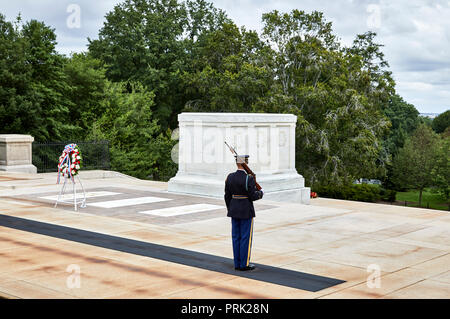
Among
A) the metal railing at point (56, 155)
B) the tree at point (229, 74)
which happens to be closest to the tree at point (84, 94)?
the tree at point (229, 74)

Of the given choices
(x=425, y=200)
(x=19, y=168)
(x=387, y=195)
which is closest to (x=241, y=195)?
(x=19, y=168)

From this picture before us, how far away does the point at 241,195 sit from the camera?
28.2 feet

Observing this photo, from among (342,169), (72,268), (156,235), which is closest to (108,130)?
(342,169)

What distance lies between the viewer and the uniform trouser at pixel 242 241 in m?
8.49

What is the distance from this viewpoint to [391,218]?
1387cm

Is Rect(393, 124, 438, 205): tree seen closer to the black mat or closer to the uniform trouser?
the black mat

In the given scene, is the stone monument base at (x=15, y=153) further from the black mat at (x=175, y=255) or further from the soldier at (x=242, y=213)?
the soldier at (x=242, y=213)

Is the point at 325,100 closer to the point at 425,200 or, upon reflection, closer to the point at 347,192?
the point at 347,192

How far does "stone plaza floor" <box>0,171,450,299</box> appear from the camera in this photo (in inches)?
301

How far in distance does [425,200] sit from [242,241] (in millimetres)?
56951

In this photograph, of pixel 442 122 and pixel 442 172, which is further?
pixel 442 122
